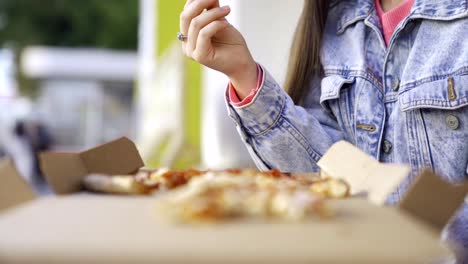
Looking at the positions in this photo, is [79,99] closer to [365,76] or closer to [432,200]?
[365,76]

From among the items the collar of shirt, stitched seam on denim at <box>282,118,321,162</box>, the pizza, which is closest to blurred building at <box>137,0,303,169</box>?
the collar of shirt

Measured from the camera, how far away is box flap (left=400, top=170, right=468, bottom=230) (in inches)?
20.2

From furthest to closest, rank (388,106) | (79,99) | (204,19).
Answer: (79,99) → (388,106) → (204,19)

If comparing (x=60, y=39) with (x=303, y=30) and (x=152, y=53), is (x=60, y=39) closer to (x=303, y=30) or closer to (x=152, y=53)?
(x=152, y=53)

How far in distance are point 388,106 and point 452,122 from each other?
12cm

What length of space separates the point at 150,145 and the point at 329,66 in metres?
2.17

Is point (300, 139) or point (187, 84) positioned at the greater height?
point (300, 139)

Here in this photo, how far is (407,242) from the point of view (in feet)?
1.33

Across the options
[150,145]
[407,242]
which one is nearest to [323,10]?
[407,242]

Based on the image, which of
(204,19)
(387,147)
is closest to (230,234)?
(204,19)

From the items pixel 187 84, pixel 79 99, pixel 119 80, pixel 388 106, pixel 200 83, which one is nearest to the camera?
pixel 388 106

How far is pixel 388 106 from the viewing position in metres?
1.10

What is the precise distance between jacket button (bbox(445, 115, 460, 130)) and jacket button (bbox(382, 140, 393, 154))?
0.10m

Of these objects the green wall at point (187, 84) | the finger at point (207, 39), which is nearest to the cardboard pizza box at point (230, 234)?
the finger at point (207, 39)
